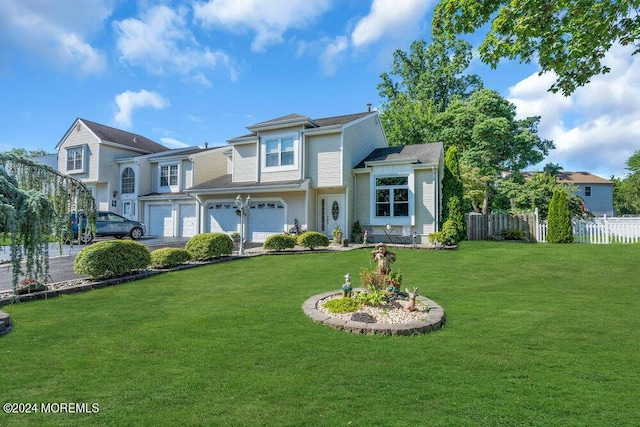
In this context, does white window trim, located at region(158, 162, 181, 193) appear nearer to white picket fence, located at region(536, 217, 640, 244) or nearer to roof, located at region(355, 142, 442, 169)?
roof, located at region(355, 142, 442, 169)

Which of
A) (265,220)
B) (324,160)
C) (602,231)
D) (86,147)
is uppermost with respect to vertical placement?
(86,147)

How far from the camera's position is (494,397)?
293cm

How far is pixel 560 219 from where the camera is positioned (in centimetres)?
1519

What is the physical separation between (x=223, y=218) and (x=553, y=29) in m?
16.9

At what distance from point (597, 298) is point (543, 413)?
17.8 ft

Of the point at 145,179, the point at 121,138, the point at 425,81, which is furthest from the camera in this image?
the point at 425,81

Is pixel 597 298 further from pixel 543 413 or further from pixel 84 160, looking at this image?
pixel 84 160

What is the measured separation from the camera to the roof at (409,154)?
16.0 metres

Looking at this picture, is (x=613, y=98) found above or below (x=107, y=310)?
above

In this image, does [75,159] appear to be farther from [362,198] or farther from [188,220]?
[362,198]

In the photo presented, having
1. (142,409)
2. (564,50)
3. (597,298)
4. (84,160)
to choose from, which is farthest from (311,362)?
(84,160)

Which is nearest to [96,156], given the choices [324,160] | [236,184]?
[236,184]

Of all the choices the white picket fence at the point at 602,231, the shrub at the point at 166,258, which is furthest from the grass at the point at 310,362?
the white picket fence at the point at 602,231

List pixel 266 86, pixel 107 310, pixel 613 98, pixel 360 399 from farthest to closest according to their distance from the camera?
1. pixel 266 86
2. pixel 613 98
3. pixel 107 310
4. pixel 360 399
